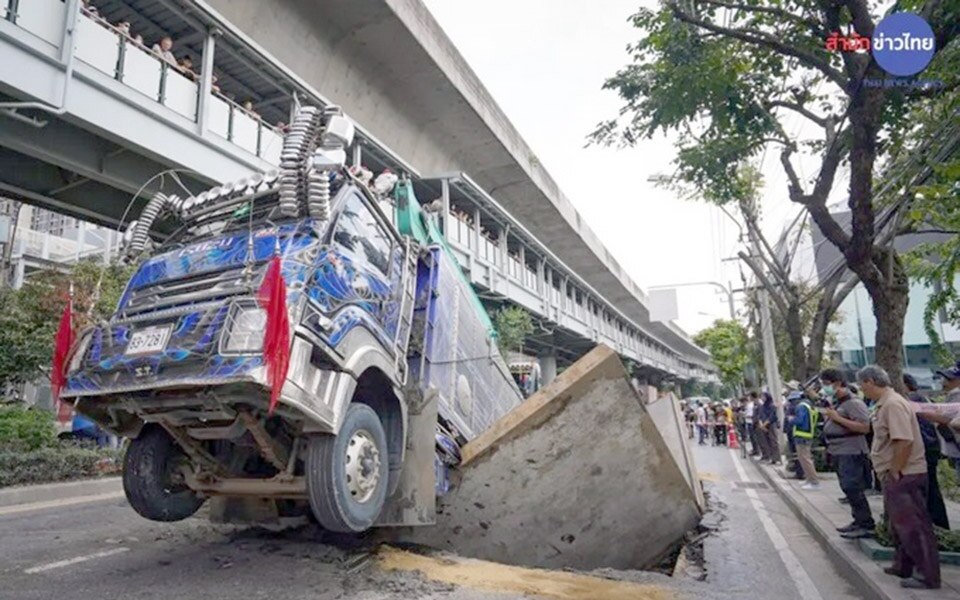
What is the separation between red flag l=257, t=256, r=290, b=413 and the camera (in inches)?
126

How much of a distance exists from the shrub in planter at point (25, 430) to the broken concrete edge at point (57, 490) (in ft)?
3.81

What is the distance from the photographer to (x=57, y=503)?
7941 millimetres

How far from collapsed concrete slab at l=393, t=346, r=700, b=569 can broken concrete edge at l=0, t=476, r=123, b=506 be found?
610 cm


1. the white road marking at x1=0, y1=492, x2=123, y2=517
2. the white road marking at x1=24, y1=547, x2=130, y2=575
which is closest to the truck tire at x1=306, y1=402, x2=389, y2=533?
the white road marking at x1=24, y1=547, x2=130, y2=575

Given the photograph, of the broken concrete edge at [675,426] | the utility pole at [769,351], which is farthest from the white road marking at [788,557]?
the utility pole at [769,351]

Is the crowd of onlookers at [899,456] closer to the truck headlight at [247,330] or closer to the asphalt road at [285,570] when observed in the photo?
the asphalt road at [285,570]

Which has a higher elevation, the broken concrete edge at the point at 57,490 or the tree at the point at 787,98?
the tree at the point at 787,98

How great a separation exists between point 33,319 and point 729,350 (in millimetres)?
37610

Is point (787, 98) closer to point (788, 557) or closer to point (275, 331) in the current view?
point (788, 557)

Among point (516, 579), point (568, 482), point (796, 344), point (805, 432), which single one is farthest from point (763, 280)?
point (516, 579)

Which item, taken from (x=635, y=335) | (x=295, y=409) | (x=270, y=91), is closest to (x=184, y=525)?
(x=295, y=409)

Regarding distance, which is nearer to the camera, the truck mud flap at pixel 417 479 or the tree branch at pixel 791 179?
the truck mud flap at pixel 417 479

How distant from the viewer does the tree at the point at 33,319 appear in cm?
1150

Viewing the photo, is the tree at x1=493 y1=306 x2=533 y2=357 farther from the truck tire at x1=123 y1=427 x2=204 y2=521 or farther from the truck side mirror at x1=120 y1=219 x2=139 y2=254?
the truck tire at x1=123 y1=427 x2=204 y2=521
